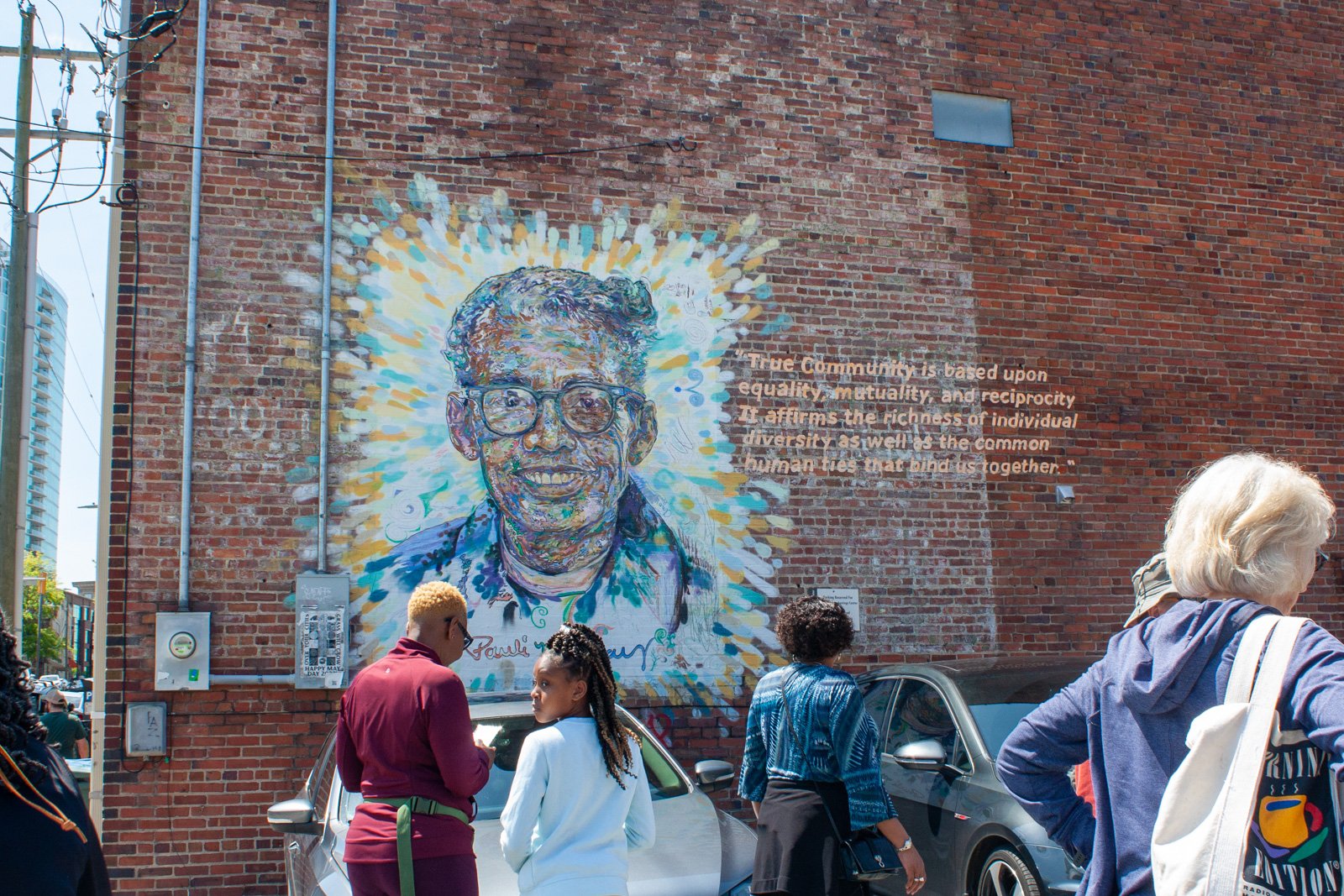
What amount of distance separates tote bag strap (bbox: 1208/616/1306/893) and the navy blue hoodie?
0.09ft

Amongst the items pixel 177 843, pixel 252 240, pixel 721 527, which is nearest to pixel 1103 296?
pixel 721 527

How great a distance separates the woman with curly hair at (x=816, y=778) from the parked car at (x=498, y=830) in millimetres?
538

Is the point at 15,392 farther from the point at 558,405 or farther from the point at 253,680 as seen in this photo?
the point at 558,405

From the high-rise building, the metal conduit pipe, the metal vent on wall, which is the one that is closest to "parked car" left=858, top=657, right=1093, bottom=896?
the metal conduit pipe

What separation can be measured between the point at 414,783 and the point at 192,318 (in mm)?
5011

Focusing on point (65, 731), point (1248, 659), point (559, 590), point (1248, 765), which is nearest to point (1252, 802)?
point (1248, 765)

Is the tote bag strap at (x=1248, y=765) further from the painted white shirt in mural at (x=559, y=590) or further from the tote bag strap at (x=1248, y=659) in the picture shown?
the painted white shirt in mural at (x=559, y=590)

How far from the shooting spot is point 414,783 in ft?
11.4

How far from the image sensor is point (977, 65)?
9117 mm

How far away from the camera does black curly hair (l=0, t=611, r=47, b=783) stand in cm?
230

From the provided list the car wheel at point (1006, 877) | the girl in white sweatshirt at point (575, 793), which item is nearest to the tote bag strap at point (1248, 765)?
the girl in white sweatshirt at point (575, 793)

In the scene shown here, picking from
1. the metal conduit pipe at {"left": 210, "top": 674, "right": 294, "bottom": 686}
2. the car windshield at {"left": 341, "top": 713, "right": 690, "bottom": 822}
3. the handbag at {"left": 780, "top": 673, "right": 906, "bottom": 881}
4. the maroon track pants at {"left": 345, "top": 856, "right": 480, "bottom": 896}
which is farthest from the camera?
the metal conduit pipe at {"left": 210, "top": 674, "right": 294, "bottom": 686}

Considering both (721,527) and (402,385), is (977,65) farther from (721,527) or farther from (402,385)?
(402,385)

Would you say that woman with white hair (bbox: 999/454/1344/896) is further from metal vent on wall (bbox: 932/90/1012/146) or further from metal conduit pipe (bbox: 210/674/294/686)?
metal vent on wall (bbox: 932/90/1012/146)
